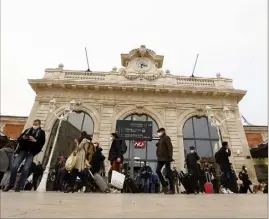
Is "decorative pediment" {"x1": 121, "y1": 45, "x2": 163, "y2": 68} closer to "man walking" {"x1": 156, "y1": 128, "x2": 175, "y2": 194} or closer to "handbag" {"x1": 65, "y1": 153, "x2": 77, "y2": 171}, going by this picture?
"man walking" {"x1": 156, "y1": 128, "x2": 175, "y2": 194}

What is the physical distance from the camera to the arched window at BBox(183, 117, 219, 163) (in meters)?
15.7

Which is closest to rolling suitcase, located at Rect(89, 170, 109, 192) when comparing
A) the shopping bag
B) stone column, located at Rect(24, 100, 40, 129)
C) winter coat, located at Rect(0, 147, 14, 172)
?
the shopping bag

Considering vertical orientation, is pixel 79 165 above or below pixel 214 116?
below

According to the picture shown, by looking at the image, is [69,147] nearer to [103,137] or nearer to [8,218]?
[103,137]

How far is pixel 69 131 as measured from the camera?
1614 centimetres

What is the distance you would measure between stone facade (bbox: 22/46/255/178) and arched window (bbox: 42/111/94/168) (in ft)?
1.45

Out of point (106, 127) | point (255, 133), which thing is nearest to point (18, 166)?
point (106, 127)

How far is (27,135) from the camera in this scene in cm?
621

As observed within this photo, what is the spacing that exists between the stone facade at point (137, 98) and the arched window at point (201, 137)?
0.45 metres

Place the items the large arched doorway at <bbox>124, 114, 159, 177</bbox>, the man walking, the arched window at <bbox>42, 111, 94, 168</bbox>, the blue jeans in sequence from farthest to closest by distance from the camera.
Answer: the arched window at <bbox>42, 111, 94, 168</bbox>, the large arched doorway at <bbox>124, 114, 159, 177</bbox>, the man walking, the blue jeans

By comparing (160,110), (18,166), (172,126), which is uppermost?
(160,110)

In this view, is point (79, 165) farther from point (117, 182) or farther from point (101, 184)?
point (117, 182)


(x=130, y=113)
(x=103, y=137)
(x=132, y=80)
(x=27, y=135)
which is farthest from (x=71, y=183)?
(x=132, y=80)

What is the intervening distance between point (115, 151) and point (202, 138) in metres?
9.04
